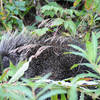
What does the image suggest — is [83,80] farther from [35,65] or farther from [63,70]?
[35,65]

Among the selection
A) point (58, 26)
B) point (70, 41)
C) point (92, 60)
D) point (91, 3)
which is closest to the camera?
point (92, 60)

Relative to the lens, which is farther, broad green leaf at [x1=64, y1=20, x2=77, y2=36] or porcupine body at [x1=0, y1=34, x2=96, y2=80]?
broad green leaf at [x1=64, y1=20, x2=77, y2=36]

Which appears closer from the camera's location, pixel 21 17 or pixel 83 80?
pixel 83 80

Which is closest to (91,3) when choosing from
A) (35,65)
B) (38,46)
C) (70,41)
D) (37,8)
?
(70,41)

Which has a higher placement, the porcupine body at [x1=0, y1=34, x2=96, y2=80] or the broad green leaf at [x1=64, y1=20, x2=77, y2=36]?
the broad green leaf at [x1=64, y1=20, x2=77, y2=36]

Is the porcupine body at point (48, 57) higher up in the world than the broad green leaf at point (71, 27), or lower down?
lower down

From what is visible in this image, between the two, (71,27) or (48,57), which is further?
(71,27)

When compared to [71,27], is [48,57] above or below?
below

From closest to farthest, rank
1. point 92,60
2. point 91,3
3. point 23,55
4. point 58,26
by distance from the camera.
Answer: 1. point 92,60
2. point 91,3
3. point 23,55
4. point 58,26

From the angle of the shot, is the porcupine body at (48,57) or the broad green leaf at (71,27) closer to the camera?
the porcupine body at (48,57)

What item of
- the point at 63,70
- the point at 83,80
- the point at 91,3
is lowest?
the point at 63,70

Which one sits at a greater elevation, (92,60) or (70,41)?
(92,60)

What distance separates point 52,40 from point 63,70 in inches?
13.1

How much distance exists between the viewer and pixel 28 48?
5.48 ft
